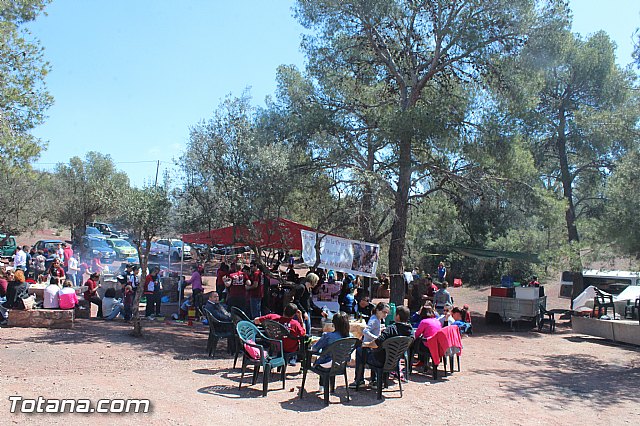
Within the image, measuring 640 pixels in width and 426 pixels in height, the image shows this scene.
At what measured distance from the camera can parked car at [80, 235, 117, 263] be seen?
25.0m

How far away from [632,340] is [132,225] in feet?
39.0

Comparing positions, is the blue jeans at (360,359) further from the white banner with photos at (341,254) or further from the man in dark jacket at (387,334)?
the white banner with photos at (341,254)

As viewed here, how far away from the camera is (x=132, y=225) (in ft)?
34.3

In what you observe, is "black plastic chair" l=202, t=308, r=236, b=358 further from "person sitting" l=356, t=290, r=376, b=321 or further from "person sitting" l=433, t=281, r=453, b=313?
"person sitting" l=433, t=281, r=453, b=313

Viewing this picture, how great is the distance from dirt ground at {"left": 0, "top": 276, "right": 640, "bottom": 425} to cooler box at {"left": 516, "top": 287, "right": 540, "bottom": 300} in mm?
3908

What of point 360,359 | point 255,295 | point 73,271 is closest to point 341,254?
point 255,295

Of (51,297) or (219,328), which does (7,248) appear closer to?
(51,297)

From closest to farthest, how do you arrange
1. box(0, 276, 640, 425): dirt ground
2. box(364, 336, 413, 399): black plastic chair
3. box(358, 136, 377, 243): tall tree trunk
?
1. box(0, 276, 640, 425): dirt ground
2. box(364, 336, 413, 399): black plastic chair
3. box(358, 136, 377, 243): tall tree trunk

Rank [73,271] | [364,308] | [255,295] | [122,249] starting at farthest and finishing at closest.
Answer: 1. [122,249]
2. [73,271]
3. [364,308]
4. [255,295]

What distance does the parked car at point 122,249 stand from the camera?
85.2 feet

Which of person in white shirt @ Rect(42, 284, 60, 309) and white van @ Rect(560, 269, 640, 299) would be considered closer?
person in white shirt @ Rect(42, 284, 60, 309)

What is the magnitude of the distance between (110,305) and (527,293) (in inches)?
450

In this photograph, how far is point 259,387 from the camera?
7.43 m

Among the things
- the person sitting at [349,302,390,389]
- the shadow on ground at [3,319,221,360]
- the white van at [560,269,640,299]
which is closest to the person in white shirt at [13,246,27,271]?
the shadow on ground at [3,319,221,360]
